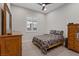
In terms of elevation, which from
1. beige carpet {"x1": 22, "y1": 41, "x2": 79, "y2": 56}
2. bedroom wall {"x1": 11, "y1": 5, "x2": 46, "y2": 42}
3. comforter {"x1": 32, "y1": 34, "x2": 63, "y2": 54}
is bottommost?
beige carpet {"x1": 22, "y1": 41, "x2": 79, "y2": 56}

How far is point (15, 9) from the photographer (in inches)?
118

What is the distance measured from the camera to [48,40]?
362 cm

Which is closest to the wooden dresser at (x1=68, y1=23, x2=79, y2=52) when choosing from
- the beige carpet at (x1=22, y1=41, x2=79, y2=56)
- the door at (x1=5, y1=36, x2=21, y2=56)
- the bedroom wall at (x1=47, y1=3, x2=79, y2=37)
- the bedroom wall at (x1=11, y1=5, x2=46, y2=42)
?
the bedroom wall at (x1=47, y1=3, x2=79, y2=37)

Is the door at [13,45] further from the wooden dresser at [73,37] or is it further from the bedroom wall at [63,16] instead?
the wooden dresser at [73,37]

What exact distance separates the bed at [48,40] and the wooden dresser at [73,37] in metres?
0.68

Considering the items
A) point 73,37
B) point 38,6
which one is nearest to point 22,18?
point 38,6

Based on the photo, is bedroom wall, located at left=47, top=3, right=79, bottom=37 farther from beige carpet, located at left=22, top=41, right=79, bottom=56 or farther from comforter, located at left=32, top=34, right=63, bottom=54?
beige carpet, located at left=22, top=41, right=79, bottom=56

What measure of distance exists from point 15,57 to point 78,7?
116 inches

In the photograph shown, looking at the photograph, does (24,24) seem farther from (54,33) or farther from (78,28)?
(78,28)

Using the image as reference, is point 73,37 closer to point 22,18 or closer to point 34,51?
point 34,51

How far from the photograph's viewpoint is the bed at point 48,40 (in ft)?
11.2

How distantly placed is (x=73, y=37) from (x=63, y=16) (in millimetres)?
1042

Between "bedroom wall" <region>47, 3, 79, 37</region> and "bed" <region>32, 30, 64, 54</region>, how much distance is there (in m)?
0.22

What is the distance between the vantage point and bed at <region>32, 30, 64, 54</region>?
342 cm
